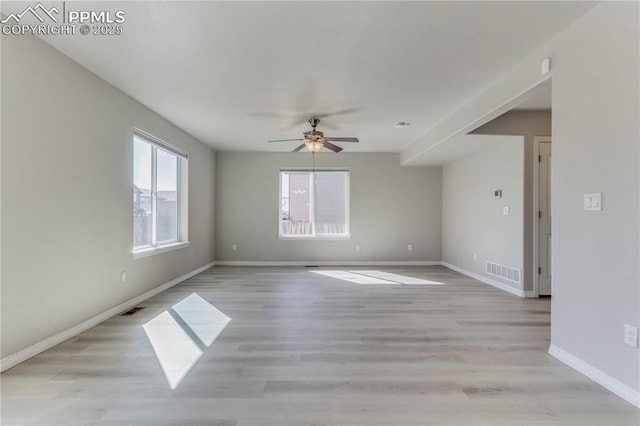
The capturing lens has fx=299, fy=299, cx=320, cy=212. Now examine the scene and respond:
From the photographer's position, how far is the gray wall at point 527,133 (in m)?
4.07

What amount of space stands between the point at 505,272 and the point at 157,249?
5.10 metres

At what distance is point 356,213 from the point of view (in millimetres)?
6699

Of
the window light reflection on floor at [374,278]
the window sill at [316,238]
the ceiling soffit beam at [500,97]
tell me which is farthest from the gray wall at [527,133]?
the window sill at [316,238]

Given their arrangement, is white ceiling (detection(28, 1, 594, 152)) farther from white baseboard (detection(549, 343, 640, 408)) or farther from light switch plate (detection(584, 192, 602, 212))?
white baseboard (detection(549, 343, 640, 408))

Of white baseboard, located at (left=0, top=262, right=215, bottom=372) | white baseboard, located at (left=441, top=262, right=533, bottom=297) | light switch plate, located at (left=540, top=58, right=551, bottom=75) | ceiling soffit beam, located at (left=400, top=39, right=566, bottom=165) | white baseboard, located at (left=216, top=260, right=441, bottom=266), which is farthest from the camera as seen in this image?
white baseboard, located at (left=216, top=260, right=441, bottom=266)

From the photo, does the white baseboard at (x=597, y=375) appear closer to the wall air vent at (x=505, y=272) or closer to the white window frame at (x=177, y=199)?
the wall air vent at (x=505, y=272)

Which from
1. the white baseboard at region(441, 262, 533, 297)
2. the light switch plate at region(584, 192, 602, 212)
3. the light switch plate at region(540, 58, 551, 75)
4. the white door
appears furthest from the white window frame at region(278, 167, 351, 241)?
the light switch plate at region(584, 192, 602, 212)

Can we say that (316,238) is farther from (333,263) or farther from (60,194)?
(60,194)

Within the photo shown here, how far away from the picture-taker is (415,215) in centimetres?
672

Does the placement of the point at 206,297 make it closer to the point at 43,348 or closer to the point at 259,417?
the point at 43,348

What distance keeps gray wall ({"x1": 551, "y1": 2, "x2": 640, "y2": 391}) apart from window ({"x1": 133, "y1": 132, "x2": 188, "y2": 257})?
4399 mm

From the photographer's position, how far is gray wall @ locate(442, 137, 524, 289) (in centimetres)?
428

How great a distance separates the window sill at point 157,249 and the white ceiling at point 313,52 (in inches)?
73.7

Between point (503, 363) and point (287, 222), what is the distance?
5.07m
